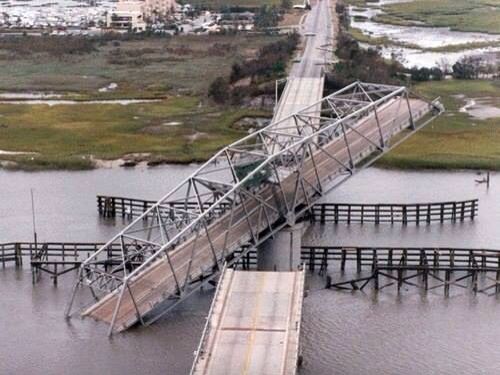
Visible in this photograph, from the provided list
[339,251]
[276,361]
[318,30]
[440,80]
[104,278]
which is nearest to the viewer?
[276,361]

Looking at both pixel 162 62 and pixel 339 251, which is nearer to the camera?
pixel 339 251

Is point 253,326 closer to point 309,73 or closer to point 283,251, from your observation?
point 283,251

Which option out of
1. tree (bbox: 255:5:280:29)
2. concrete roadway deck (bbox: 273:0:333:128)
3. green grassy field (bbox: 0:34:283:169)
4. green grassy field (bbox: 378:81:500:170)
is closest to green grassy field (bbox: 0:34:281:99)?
green grassy field (bbox: 0:34:283:169)

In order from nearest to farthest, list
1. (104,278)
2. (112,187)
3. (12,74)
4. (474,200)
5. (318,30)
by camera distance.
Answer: (104,278) → (474,200) → (112,187) → (12,74) → (318,30)

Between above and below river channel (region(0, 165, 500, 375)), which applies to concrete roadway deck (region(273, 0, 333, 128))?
above

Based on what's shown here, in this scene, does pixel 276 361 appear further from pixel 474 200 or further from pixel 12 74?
pixel 12 74

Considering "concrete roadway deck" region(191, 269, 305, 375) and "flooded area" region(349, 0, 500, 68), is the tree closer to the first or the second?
"flooded area" region(349, 0, 500, 68)

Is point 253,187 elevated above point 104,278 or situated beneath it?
elevated above

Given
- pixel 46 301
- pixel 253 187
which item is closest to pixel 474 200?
pixel 253 187
